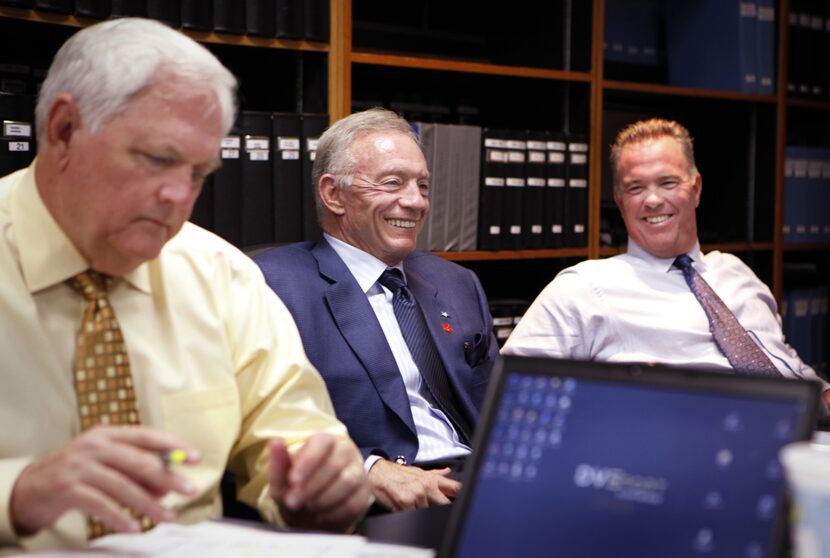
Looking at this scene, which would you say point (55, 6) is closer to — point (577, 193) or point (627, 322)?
point (627, 322)

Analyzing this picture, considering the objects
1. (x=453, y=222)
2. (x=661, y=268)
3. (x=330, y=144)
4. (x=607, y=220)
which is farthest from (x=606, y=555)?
(x=607, y=220)

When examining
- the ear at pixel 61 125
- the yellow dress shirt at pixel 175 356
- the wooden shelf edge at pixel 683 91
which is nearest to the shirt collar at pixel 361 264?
the yellow dress shirt at pixel 175 356

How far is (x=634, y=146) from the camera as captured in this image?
258 centimetres

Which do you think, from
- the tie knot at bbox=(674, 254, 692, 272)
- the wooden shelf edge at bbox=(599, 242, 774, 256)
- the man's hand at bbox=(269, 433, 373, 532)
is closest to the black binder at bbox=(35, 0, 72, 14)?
the man's hand at bbox=(269, 433, 373, 532)

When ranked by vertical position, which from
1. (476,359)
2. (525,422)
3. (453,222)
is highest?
(453,222)

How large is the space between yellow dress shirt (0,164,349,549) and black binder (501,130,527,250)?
5.03 feet

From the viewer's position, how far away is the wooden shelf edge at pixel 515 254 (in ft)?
9.18

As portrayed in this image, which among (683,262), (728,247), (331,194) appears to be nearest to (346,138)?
(331,194)

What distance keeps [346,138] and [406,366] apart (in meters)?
0.56

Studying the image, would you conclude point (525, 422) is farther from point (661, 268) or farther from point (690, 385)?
point (661, 268)

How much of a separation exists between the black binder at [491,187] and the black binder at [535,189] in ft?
0.30

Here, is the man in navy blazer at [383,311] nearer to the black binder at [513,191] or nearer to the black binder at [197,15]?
the black binder at [197,15]

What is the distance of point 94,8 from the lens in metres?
2.18

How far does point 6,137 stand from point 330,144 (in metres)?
0.71
